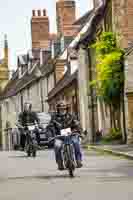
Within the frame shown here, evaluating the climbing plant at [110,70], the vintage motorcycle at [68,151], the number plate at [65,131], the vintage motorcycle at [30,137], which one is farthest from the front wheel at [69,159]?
the climbing plant at [110,70]

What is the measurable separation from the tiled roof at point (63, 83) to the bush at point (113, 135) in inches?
527

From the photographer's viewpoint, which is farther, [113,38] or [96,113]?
[96,113]

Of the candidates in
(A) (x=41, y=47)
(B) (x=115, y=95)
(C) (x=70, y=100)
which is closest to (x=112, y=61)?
(B) (x=115, y=95)

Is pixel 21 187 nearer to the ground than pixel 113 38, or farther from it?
nearer to the ground

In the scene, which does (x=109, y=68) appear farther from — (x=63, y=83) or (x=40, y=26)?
(x=40, y=26)

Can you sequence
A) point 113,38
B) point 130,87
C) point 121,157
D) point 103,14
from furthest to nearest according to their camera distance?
1. point 103,14
2. point 113,38
3. point 130,87
4. point 121,157

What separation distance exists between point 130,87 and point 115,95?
2332 mm

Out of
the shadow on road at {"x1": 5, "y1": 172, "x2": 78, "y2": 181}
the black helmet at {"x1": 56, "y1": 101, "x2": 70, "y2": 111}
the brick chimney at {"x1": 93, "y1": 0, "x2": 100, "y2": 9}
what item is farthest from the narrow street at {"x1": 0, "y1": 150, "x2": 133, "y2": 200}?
the brick chimney at {"x1": 93, "y1": 0, "x2": 100, "y2": 9}

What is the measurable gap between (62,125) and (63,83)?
41.6 meters

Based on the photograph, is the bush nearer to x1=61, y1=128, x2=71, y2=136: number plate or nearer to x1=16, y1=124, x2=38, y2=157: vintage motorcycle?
x1=16, y1=124, x2=38, y2=157: vintage motorcycle

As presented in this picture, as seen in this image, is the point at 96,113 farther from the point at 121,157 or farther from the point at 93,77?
the point at 121,157

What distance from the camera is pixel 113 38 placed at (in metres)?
38.2

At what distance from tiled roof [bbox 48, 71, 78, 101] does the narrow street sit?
34.6 m

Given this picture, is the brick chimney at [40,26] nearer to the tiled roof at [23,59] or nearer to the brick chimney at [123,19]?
the tiled roof at [23,59]
